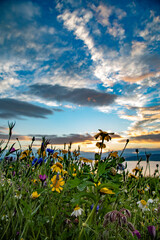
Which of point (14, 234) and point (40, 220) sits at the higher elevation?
point (40, 220)

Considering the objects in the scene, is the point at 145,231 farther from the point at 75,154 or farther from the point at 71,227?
the point at 75,154

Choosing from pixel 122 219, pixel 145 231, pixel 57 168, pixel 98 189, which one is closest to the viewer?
pixel 122 219

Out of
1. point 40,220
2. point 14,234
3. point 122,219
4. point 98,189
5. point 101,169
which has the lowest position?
point 14,234

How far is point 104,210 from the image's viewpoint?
5.91 feet

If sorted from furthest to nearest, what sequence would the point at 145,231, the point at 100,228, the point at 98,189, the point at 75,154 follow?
the point at 75,154
the point at 145,231
the point at 100,228
the point at 98,189

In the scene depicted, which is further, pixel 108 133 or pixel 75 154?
pixel 75 154

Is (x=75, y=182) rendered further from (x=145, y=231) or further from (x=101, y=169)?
(x=145, y=231)

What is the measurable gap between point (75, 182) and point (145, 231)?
1.35 m

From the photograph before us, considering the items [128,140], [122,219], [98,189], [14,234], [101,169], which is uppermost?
[128,140]

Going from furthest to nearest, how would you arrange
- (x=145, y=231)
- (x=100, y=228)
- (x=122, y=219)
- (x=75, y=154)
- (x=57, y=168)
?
(x=75, y=154)
(x=145, y=231)
(x=57, y=168)
(x=100, y=228)
(x=122, y=219)

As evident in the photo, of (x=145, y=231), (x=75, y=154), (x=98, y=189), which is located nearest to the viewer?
(x=98, y=189)

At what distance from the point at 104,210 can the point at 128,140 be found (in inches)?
36.7

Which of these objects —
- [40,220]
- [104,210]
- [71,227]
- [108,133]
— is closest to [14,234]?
[40,220]

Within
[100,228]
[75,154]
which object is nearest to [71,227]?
[100,228]
